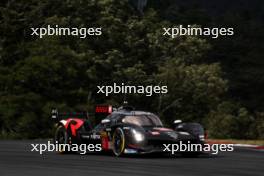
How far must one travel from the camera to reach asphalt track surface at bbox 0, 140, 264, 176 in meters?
15.8

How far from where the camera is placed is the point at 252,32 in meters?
97.9

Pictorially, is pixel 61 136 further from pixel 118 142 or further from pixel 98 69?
pixel 98 69

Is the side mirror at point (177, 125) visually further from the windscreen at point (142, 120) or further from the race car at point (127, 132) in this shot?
the windscreen at point (142, 120)

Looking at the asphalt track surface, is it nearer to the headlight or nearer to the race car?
the race car

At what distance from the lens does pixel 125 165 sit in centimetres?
1789

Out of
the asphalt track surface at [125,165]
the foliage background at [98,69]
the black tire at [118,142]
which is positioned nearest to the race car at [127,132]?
the black tire at [118,142]

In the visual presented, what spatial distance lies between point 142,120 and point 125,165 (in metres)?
3.98

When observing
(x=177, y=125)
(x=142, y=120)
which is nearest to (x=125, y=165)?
(x=142, y=120)

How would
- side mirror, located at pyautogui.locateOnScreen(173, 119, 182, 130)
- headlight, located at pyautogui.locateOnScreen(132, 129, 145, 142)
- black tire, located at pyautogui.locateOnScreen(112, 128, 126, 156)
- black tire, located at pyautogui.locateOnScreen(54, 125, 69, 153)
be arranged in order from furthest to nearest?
1. black tire, located at pyautogui.locateOnScreen(54, 125, 69, 153)
2. side mirror, located at pyautogui.locateOnScreen(173, 119, 182, 130)
3. black tire, located at pyautogui.locateOnScreen(112, 128, 126, 156)
4. headlight, located at pyautogui.locateOnScreen(132, 129, 145, 142)

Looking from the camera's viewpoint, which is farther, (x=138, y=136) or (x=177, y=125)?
(x=177, y=125)

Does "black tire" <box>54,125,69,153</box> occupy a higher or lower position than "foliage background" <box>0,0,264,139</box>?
lower

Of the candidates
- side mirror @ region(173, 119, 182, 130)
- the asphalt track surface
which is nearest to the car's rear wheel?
the asphalt track surface

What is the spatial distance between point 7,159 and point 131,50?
39.4 m

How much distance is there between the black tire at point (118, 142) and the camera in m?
20.8
